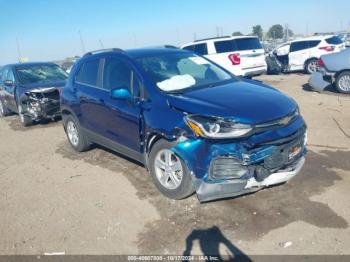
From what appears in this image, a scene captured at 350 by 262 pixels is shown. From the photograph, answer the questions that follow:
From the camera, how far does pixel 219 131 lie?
3852 millimetres

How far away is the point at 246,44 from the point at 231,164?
1120 centimetres

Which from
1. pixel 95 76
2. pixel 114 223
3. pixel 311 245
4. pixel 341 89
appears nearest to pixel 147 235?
pixel 114 223

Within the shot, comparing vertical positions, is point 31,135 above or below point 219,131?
below

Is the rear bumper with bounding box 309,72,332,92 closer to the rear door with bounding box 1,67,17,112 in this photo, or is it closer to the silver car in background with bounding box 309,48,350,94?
the silver car in background with bounding box 309,48,350,94

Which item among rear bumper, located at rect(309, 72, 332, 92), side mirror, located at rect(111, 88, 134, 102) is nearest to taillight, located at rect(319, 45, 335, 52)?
rear bumper, located at rect(309, 72, 332, 92)

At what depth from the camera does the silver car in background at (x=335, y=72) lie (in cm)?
1069

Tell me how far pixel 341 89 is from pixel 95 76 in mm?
7874

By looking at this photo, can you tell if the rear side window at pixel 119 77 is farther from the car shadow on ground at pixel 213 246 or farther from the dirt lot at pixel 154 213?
the car shadow on ground at pixel 213 246

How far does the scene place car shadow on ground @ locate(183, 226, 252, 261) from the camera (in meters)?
3.39

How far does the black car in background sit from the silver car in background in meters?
7.54

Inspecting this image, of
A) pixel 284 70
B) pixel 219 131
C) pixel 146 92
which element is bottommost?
pixel 284 70

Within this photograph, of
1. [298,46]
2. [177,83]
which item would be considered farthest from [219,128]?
[298,46]

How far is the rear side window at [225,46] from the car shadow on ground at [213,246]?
11198mm

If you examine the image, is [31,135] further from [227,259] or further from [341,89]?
[341,89]
